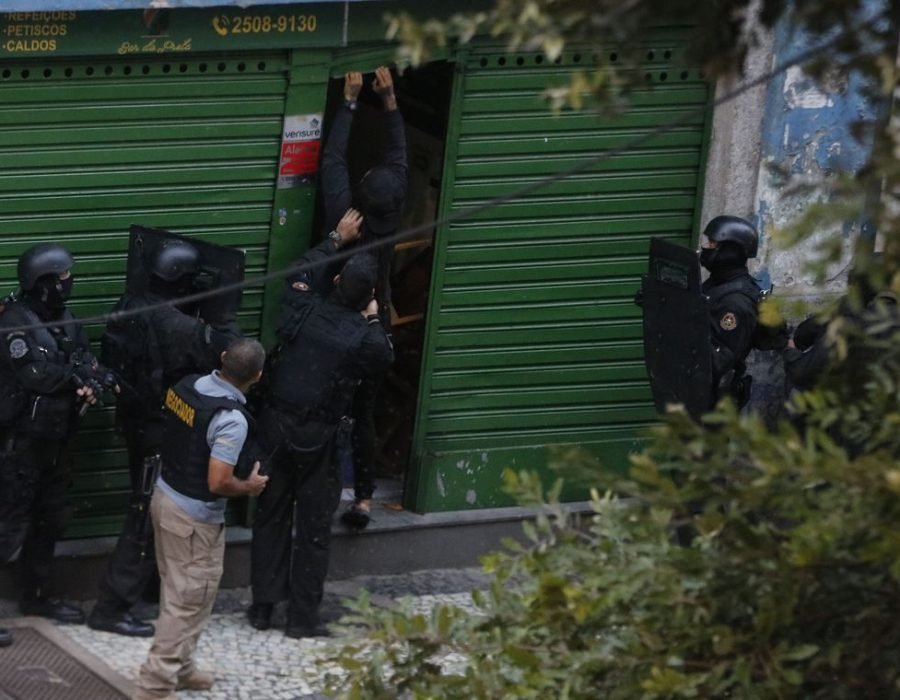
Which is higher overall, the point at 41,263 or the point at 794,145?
the point at 794,145

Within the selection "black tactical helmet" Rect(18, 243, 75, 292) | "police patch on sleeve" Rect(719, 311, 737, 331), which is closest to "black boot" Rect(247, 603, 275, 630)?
"black tactical helmet" Rect(18, 243, 75, 292)

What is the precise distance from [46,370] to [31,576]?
1.03 metres

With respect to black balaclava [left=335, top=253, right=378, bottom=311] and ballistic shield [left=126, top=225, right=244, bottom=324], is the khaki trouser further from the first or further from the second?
black balaclava [left=335, top=253, right=378, bottom=311]

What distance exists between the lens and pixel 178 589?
7.91 metres

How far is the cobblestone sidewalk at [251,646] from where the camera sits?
8.31 meters

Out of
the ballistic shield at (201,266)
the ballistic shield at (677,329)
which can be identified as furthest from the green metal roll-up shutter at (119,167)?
the ballistic shield at (677,329)

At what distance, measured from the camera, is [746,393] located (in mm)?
9711

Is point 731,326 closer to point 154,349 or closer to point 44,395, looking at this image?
point 154,349

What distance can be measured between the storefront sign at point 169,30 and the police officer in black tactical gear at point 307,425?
1073 millimetres

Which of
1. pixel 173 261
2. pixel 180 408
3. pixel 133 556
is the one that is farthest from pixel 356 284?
pixel 133 556

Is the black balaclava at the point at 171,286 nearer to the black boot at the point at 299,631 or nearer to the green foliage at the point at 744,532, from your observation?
the black boot at the point at 299,631

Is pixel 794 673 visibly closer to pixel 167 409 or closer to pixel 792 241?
pixel 792 241

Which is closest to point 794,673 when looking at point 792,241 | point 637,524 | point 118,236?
point 637,524

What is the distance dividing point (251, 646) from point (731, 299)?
287 centimetres
